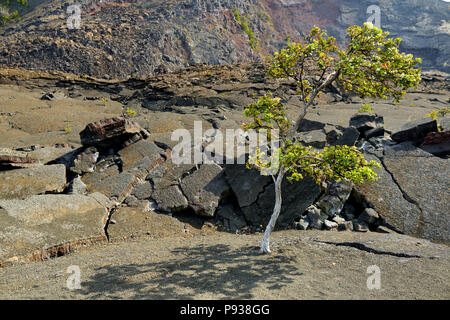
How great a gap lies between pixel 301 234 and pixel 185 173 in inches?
167

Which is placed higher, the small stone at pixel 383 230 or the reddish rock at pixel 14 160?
the reddish rock at pixel 14 160

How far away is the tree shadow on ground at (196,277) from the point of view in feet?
12.0

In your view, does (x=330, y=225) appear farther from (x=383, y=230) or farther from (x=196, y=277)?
(x=196, y=277)

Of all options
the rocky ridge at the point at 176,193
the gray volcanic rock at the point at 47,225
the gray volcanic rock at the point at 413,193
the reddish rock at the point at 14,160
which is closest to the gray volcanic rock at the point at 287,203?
the rocky ridge at the point at 176,193

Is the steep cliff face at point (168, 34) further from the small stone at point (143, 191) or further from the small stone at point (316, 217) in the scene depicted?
the small stone at point (316, 217)

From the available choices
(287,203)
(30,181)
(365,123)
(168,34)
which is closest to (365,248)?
(287,203)

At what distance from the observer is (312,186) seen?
723 cm

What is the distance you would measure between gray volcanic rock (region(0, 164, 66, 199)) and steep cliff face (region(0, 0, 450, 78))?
29.2 m

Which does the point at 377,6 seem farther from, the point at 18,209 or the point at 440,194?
the point at 18,209

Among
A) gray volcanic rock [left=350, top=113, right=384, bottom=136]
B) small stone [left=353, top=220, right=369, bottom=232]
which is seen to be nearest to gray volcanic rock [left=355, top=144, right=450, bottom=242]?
small stone [left=353, top=220, right=369, bottom=232]

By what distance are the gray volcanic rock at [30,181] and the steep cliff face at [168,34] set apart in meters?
29.2

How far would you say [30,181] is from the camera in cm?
777

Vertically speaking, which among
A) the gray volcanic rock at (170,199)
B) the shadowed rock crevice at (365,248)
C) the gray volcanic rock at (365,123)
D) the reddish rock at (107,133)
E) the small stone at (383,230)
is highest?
the gray volcanic rock at (365,123)

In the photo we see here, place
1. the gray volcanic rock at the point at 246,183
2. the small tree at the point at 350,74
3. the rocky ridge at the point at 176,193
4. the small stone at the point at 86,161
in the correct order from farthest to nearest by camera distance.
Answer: the small stone at the point at 86,161 < the gray volcanic rock at the point at 246,183 < the rocky ridge at the point at 176,193 < the small tree at the point at 350,74
